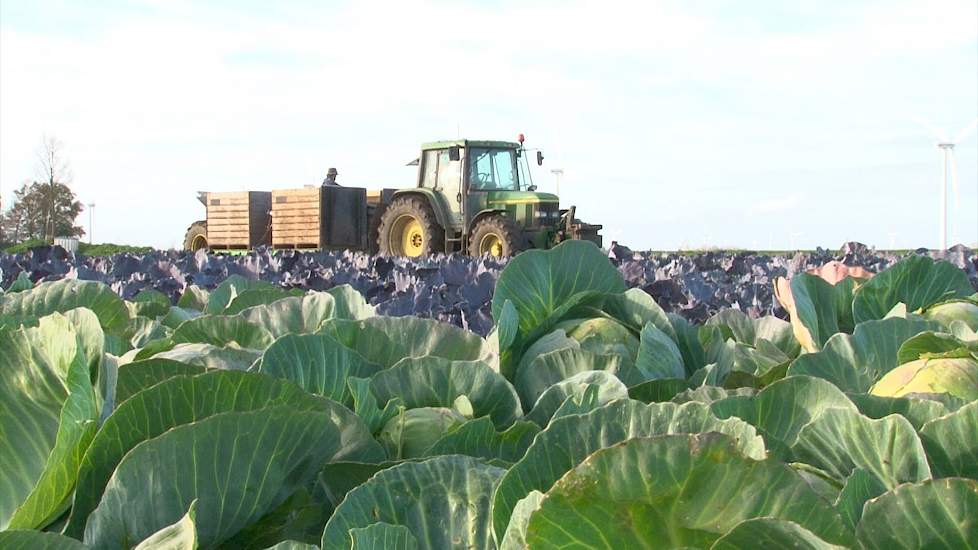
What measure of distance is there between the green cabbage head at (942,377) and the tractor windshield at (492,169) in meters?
16.5

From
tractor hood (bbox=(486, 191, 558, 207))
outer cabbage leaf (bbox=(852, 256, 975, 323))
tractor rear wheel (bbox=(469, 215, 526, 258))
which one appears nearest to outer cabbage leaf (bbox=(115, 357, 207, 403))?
outer cabbage leaf (bbox=(852, 256, 975, 323))

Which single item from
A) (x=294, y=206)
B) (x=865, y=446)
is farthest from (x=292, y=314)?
(x=294, y=206)

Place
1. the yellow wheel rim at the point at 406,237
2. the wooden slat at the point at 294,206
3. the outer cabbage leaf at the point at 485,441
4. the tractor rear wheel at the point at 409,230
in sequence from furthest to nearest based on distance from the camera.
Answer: the wooden slat at the point at 294,206 < the yellow wheel rim at the point at 406,237 < the tractor rear wheel at the point at 409,230 < the outer cabbage leaf at the point at 485,441

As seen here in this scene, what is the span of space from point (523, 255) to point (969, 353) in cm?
67

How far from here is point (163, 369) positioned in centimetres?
107

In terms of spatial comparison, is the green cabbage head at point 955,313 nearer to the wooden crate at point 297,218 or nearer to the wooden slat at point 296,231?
the wooden crate at point 297,218

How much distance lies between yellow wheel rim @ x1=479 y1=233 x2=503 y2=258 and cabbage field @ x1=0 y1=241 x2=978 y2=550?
606 inches

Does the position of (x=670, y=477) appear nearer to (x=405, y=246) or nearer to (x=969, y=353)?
(x=969, y=353)

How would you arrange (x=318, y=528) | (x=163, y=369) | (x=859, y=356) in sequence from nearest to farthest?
(x=318, y=528) → (x=163, y=369) → (x=859, y=356)

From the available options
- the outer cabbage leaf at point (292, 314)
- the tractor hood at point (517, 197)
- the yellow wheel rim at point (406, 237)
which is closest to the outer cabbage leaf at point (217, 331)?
the outer cabbage leaf at point (292, 314)

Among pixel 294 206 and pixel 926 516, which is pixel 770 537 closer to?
pixel 926 516

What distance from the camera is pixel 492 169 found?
18016 mm

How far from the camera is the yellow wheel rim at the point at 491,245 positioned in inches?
667

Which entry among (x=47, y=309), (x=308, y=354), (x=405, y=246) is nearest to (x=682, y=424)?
(x=308, y=354)
